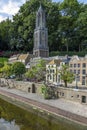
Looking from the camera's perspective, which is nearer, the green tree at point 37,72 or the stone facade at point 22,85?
the stone facade at point 22,85

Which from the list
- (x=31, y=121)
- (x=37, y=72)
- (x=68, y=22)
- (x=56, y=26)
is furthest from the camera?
(x=56, y=26)

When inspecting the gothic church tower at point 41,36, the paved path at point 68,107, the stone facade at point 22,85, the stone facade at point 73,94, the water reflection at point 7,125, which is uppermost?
the gothic church tower at point 41,36

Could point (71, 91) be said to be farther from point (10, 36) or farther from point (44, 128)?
point (10, 36)

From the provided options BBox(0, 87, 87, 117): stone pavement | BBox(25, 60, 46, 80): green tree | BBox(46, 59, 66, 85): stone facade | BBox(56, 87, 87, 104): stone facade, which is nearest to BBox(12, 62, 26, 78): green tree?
BBox(25, 60, 46, 80): green tree

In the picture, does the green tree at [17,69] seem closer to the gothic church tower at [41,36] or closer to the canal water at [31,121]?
the gothic church tower at [41,36]

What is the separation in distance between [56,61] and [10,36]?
3923 centimetres

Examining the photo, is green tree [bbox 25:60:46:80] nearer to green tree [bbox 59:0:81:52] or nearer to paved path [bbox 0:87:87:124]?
paved path [bbox 0:87:87:124]

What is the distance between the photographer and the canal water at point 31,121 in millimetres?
38800

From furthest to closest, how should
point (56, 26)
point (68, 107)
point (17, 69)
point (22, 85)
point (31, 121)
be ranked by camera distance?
point (56, 26) < point (17, 69) < point (22, 85) < point (68, 107) < point (31, 121)

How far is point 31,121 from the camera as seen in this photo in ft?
139

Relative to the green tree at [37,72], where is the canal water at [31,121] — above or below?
below

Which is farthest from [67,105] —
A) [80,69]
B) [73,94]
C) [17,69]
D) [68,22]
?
[68,22]

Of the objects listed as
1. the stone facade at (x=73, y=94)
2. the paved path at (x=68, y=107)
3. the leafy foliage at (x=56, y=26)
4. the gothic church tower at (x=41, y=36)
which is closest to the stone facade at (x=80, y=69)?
the stone facade at (x=73, y=94)

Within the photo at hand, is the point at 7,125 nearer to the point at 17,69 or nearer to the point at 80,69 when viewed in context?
the point at 80,69
